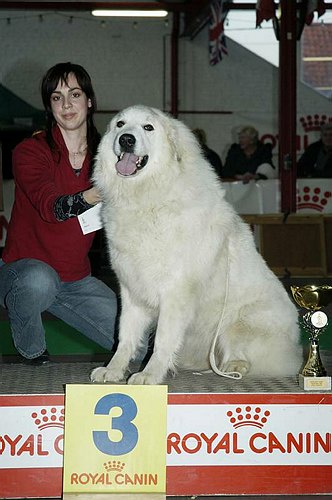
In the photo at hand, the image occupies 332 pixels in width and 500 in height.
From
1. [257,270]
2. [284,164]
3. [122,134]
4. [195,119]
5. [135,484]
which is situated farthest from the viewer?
[195,119]

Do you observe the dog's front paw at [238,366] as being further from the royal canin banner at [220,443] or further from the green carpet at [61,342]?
the green carpet at [61,342]

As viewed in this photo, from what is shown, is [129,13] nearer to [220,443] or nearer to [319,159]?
[319,159]

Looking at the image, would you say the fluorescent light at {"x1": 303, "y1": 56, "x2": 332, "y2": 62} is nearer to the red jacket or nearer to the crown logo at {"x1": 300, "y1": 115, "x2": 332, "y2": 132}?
the crown logo at {"x1": 300, "y1": 115, "x2": 332, "y2": 132}

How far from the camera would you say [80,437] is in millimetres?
2777

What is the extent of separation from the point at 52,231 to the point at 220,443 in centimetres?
132

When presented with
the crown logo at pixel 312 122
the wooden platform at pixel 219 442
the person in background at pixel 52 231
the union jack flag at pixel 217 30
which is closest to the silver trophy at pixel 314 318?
the wooden platform at pixel 219 442

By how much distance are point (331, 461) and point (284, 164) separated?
8015mm

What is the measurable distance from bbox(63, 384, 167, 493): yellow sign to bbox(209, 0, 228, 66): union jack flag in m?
9.19

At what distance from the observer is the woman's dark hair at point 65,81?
3629mm

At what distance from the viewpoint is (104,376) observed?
315 centimetres

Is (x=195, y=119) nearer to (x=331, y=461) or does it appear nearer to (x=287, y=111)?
(x=287, y=111)

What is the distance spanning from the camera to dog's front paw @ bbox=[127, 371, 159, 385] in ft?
9.89

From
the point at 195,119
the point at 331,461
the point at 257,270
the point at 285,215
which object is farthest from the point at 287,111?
the point at 331,461

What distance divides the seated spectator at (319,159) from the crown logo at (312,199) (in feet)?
0.82
